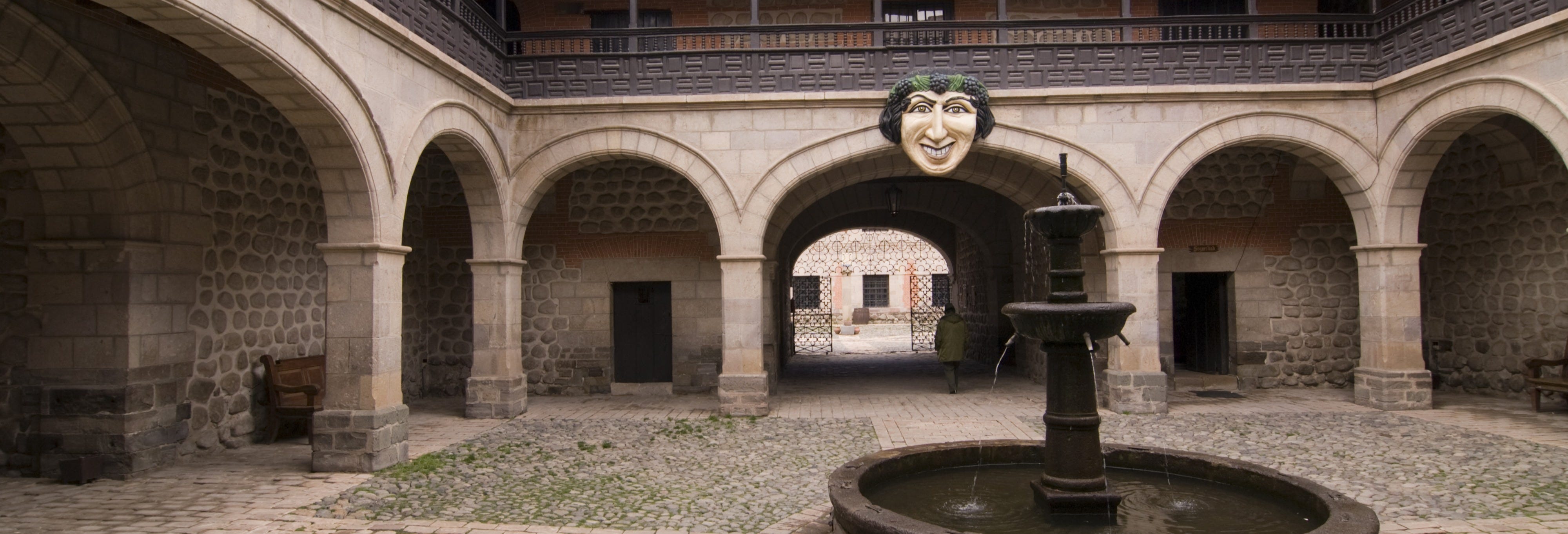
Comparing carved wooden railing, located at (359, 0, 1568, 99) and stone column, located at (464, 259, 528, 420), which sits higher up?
carved wooden railing, located at (359, 0, 1568, 99)

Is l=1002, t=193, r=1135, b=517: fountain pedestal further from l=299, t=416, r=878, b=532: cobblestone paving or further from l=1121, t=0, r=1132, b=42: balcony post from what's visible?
l=1121, t=0, r=1132, b=42: balcony post

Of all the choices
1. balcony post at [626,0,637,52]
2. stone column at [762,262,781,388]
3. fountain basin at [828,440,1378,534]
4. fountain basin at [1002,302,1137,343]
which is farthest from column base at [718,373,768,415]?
fountain basin at [1002,302,1137,343]

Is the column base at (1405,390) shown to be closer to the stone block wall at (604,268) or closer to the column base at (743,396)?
the column base at (743,396)

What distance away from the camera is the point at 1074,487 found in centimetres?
431

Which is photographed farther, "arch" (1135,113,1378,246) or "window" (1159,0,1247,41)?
"window" (1159,0,1247,41)

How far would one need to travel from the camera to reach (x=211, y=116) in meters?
7.26

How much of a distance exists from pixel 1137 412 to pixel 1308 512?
520 centimetres

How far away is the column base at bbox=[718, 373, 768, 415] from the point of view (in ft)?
30.8

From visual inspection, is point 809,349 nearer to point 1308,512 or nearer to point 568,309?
point 568,309

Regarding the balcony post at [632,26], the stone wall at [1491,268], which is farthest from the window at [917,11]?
the stone wall at [1491,268]

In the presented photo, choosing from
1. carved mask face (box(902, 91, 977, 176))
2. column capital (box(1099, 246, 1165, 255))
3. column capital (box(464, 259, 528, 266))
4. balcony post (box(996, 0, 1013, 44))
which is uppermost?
balcony post (box(996, 0, 1013, 44))

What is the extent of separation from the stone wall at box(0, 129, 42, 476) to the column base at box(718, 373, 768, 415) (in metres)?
5.73

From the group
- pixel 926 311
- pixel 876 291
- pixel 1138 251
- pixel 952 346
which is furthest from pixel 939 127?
pixel 876 291

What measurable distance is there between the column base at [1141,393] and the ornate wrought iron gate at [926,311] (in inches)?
169
